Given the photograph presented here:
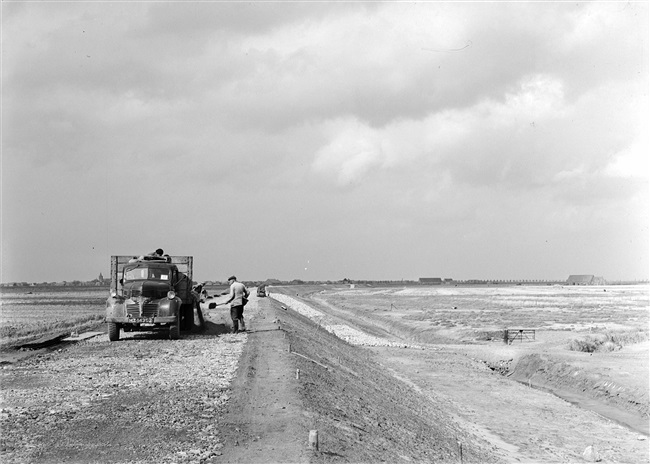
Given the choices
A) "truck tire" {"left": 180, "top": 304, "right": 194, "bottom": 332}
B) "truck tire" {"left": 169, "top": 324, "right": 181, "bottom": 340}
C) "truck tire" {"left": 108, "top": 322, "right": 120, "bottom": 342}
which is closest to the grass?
"truck tire" {"left": 108, "top": 322, "right": 120, "bottom": 342}

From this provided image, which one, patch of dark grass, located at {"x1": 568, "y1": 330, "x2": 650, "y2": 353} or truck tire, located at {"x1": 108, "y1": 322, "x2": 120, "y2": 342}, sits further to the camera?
patch of dark grass, located at {"x1": 568, "y1": 330, "x2": 650, "y2": 353}

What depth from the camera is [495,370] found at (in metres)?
31.9

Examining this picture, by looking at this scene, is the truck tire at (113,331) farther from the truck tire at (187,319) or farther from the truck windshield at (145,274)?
the truck tire at (187,319)

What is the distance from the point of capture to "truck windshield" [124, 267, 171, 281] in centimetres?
2412

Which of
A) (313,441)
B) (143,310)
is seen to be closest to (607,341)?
(143,310)

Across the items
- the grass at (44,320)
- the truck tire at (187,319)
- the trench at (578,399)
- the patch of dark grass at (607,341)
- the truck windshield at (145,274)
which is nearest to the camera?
the trench at (578,399)

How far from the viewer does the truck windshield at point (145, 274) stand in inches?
950

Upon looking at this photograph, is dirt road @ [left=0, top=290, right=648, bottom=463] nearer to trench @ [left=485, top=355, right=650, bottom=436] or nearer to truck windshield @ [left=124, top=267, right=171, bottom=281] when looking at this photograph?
trench @ [left=485, top=355, right=650, bottom=436]

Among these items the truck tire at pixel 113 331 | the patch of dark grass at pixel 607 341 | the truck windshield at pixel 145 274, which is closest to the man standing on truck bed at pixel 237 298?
the truck windshield at pixel 145 274

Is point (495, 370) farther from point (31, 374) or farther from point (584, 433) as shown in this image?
point (31, 374)

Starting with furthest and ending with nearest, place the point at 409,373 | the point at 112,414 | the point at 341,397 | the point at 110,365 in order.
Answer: the point at 409,373, the point at 110,365, the point at 341,397, the point at 112,414

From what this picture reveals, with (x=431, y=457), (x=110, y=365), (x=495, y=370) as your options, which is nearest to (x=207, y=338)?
(x=110, y=365)

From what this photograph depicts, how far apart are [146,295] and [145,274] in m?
1.27

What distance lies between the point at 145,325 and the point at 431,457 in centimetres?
1385
